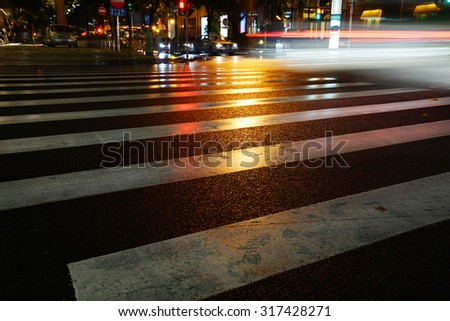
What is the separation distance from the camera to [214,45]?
29.4m

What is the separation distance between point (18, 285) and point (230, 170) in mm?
2209

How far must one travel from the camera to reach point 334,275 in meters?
2.21

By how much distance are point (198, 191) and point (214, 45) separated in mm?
27481

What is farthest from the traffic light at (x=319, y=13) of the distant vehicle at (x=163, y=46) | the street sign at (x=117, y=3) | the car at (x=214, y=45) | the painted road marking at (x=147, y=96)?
the painted road marking at (x=147, y=96)

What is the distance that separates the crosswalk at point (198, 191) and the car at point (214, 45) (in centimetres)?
2325

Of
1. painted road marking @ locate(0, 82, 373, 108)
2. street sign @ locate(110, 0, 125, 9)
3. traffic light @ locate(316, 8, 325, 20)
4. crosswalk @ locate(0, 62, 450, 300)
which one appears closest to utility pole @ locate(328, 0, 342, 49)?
traffic light @ locate(316, 8, 325, 20)

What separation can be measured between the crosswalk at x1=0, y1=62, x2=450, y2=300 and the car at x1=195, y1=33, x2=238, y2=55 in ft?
76.3

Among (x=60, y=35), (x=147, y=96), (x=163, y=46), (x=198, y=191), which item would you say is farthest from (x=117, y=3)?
(x=198, y=191)

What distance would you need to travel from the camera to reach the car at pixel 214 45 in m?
29.1

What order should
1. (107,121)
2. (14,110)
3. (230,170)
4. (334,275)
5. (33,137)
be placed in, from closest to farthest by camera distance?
(334,275) < (230,170) < (33,137) < (107,121) < (14,110)

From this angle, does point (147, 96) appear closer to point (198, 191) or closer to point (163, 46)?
point (198, 191)

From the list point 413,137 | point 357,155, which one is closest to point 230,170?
point 357,155

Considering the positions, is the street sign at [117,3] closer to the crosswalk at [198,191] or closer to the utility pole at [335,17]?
the utility pole at [335,17]
